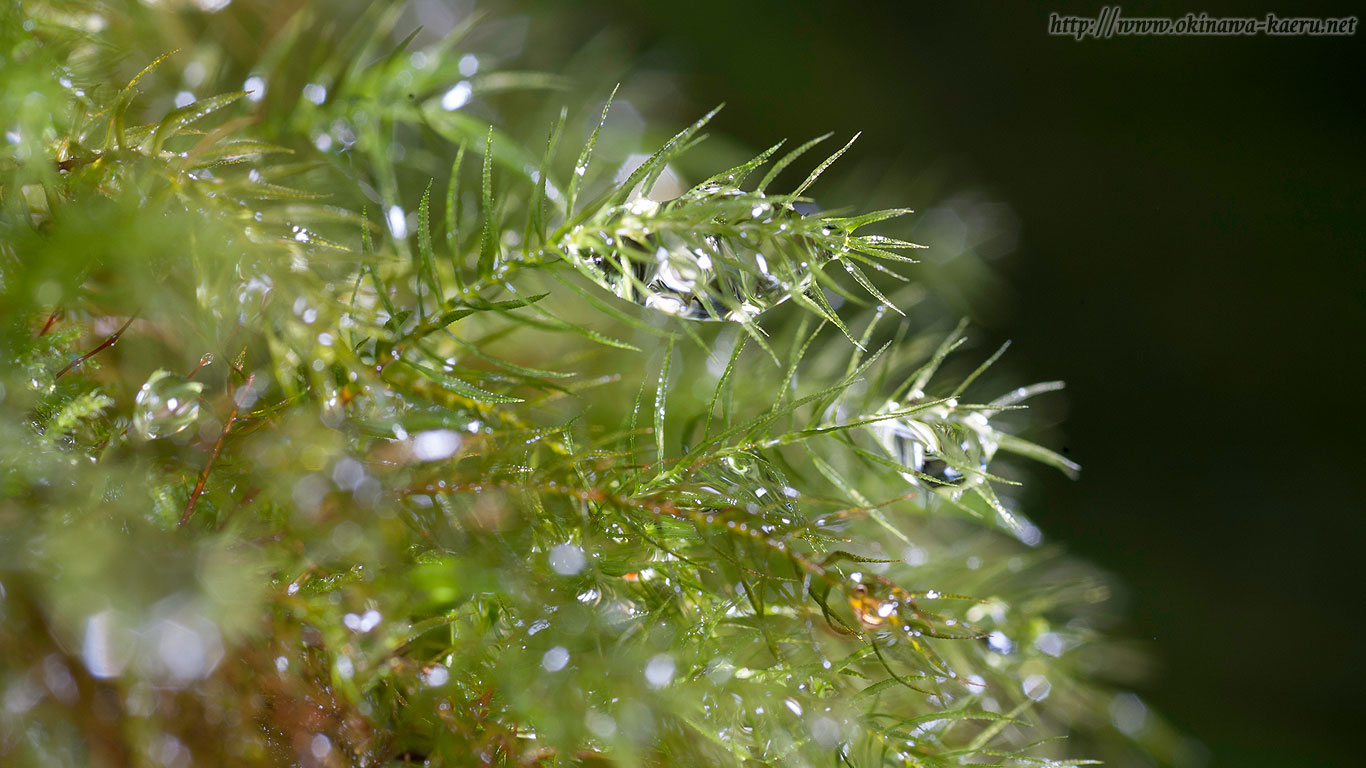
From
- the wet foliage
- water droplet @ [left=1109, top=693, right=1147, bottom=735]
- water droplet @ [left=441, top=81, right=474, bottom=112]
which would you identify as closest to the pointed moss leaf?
the wet foliage

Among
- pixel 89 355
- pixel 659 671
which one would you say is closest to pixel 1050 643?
pixel 659 671

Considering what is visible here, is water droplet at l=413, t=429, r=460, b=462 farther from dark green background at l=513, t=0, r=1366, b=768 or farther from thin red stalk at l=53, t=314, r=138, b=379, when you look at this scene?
dark green background at l=513, t=0, r=1366, b=768

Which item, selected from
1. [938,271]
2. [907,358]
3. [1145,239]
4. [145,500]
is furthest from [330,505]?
[1145,239]

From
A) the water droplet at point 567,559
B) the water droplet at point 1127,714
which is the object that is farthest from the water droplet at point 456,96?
the water droplet at point 1127,714

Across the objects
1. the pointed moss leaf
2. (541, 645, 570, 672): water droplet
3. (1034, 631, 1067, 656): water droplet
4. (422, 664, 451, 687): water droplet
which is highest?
the pointed moss leaf

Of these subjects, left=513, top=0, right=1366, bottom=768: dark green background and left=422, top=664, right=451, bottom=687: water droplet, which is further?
left=513, top=0, right=1366, bottom=768: dark green background

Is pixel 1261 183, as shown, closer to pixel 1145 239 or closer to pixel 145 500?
pixel 1145 239
